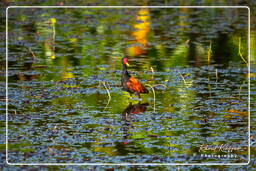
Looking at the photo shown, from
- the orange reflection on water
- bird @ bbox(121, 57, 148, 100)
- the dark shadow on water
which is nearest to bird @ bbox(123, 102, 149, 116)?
the dark shadow on water

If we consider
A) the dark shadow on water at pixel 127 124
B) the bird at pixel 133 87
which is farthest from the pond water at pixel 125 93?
the bird at pixel 133 87

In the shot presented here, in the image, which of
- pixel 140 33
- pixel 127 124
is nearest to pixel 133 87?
pixel 127 124

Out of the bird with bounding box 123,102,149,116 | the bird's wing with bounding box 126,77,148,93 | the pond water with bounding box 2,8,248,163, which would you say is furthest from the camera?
the bird's wing with bounding box 126,77,148,93

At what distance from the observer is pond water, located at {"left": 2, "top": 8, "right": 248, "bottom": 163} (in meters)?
8.96

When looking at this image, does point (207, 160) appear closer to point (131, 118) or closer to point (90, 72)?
point (131, 118)

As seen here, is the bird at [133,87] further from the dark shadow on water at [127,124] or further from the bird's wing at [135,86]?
the dark shadow on water at [127,124]

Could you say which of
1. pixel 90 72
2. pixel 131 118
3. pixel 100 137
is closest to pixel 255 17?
pixel 90 72

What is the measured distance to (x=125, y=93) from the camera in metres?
12.6

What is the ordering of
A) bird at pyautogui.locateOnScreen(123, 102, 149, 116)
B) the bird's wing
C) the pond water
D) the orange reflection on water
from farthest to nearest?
the orange reflection on water < the bird's wing < bird at pyautogui.locateOnScreen(123, 102, 149, 116) < the pond water

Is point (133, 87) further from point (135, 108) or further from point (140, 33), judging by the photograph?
point (140, 33)

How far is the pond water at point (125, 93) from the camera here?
8.96 m

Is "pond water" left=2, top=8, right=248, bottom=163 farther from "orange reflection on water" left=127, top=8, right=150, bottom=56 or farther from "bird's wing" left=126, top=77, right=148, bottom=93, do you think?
"bird's wing" left=126, top=77, right=148, bottom=93

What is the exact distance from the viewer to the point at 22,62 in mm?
14992

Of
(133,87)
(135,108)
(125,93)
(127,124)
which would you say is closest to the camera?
(127,124)
